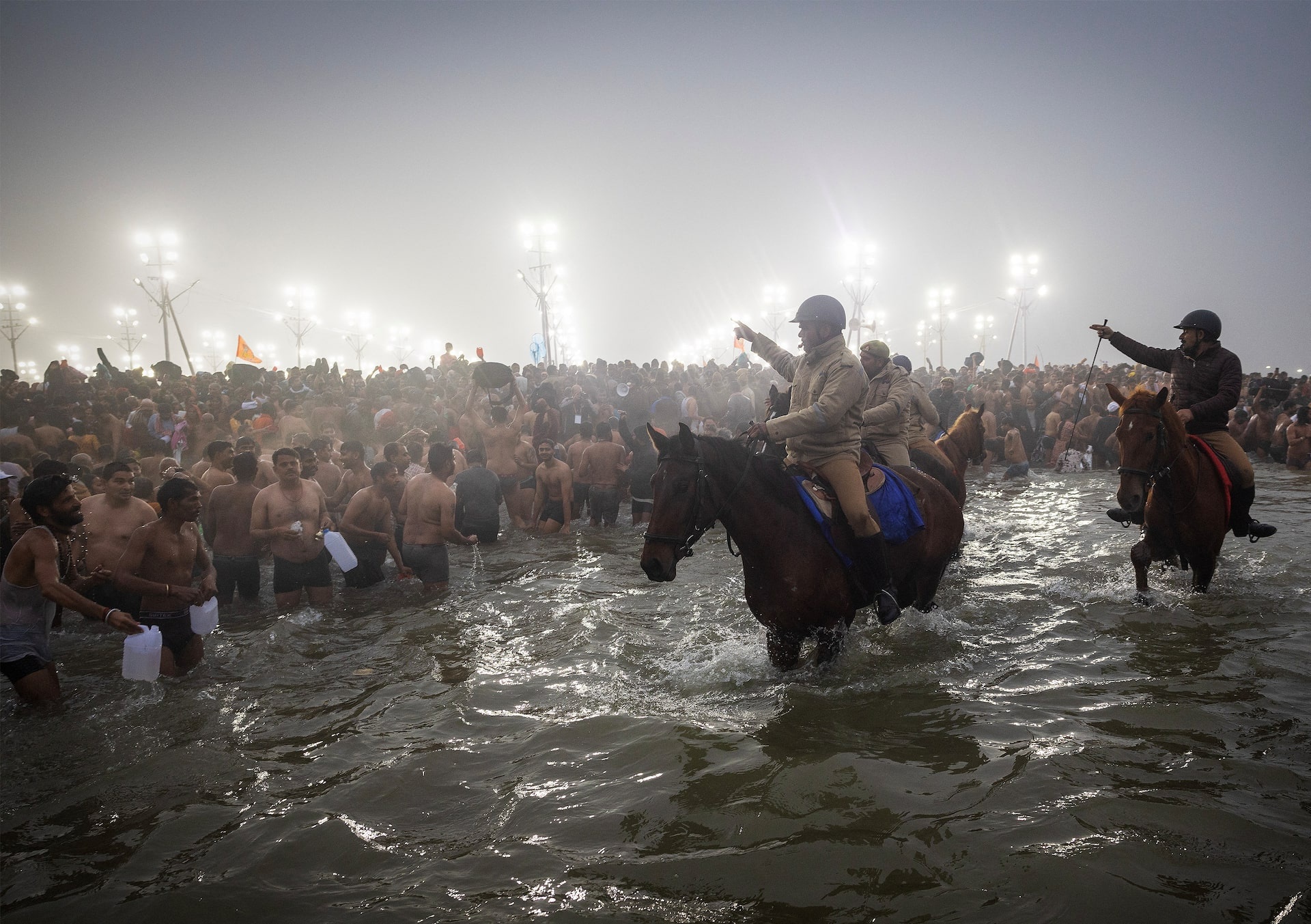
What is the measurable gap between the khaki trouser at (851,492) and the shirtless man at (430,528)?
546 centimetres

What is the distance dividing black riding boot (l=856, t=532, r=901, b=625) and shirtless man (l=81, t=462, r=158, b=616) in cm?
682

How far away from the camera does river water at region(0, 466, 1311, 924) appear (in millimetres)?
3307

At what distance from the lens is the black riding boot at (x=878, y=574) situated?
18.2 feet

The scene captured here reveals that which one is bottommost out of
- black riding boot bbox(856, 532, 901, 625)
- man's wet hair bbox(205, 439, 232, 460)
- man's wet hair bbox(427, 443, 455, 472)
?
black riding boot bbox(856, 532, 901, 625)

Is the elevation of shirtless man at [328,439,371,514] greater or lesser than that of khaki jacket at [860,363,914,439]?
lesser

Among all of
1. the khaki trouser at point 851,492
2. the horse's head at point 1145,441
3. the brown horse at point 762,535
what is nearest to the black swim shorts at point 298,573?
the brown horse at point 762,535

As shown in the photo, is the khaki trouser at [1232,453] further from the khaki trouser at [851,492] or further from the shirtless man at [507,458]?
the shirtless man at [507,458]

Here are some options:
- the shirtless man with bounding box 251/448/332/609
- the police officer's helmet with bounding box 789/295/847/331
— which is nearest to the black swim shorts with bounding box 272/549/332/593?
→ the shirtless man with bounding box 251/448/332/609

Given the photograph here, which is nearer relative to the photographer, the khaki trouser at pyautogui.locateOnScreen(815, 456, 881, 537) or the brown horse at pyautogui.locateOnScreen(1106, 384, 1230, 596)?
the khaki trouser at pyautogui.locateOnScreen(815, 456, 881, 537)

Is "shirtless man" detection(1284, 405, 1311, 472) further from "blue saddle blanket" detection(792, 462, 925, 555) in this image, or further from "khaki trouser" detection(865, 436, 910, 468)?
"blue saddle blanket" detection(792, 462, 925, 555)

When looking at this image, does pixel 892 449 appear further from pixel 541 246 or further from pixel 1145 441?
pixel 541 246

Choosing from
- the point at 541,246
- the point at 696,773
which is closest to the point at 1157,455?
the point at 696,773

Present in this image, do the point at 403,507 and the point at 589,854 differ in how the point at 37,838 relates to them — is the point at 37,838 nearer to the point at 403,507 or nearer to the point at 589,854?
the point at 589,854

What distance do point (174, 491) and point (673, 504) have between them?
4535 millimetres
